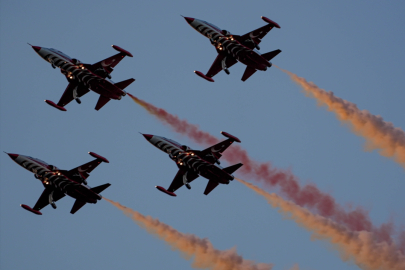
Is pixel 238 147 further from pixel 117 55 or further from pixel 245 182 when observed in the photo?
pixel 117 55

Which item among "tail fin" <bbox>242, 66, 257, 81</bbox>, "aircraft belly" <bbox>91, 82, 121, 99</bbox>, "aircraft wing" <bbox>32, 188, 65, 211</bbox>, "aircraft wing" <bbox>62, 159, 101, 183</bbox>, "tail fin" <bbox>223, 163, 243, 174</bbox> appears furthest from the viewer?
"tail fin" <bbox>242, 66, 257, 81</bbox>

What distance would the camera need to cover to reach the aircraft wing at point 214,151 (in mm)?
106188

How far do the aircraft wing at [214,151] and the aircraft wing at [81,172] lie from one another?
12.5m

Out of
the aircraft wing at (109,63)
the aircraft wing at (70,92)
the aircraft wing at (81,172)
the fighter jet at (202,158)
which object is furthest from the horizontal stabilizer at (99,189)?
the aircraft wing at (70,92)

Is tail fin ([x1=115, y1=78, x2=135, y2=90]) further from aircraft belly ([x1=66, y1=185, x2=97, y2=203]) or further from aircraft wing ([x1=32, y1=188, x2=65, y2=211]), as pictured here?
aircraft wing ([x1=32, y1=188, x2=65, y2=211])

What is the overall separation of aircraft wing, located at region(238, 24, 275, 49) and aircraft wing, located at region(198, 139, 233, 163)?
484 inches

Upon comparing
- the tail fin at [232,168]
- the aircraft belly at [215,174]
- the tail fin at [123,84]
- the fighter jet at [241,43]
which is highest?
the fighter jet at [241,43]

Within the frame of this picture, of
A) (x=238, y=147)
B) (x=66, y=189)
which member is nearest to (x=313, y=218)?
(x=238, y=147)

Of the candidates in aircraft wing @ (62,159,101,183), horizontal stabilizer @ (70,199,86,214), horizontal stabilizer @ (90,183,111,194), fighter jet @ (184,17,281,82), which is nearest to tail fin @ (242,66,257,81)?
fighter jet @ (184,17,281,82)

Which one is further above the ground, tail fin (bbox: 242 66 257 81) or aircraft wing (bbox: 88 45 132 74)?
tail fin (bbox: 242 66 257 81)

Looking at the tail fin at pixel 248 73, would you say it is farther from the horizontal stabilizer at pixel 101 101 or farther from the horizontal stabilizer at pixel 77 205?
the horizontal stabilizer at pixel 77 205

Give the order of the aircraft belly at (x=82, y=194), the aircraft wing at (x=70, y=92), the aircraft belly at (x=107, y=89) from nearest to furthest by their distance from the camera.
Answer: the aircraft belly at (x=82, y=194)
the aircraft belly at (x=107, y=89)
the aircraft wing at (x=70, y=92)

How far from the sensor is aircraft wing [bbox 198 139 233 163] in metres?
106

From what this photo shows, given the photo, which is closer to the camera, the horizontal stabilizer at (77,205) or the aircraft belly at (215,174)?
the aircraft belly at (215,174)
